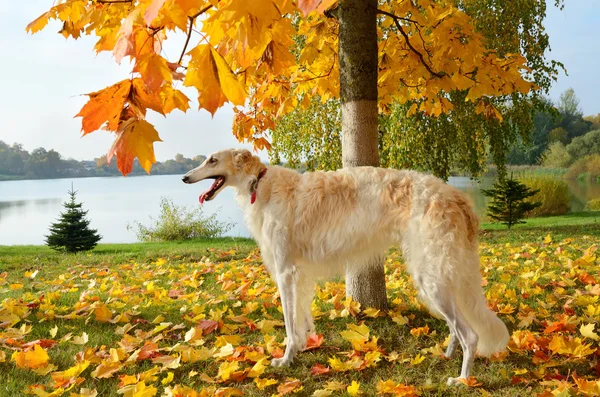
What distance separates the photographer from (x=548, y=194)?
1652cm

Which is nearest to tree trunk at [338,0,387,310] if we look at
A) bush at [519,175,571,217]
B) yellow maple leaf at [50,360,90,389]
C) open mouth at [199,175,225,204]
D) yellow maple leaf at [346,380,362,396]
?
open mouth at [199,175,225,204]

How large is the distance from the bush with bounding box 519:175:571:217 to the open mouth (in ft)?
49.5

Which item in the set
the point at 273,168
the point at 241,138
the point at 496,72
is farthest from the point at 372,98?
the point at 241,138

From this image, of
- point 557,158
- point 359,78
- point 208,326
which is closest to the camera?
point 208,326

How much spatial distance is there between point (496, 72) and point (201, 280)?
13.1 ft

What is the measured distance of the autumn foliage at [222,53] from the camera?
175 centimetres

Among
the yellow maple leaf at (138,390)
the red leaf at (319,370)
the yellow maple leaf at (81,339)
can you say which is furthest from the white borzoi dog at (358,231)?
the yellow maple leaf at (81,339)

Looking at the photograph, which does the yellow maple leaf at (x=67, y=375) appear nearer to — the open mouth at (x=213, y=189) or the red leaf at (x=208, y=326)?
the red leaf at (x=208, y=326)

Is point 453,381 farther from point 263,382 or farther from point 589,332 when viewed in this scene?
point 589,332

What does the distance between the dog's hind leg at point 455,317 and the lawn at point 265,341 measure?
13cm

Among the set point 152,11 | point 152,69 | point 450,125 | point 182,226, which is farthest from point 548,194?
point 152,11

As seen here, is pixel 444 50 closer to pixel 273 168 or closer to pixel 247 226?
pixel 273 168

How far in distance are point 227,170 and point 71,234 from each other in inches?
324

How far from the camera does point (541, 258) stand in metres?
6.40
